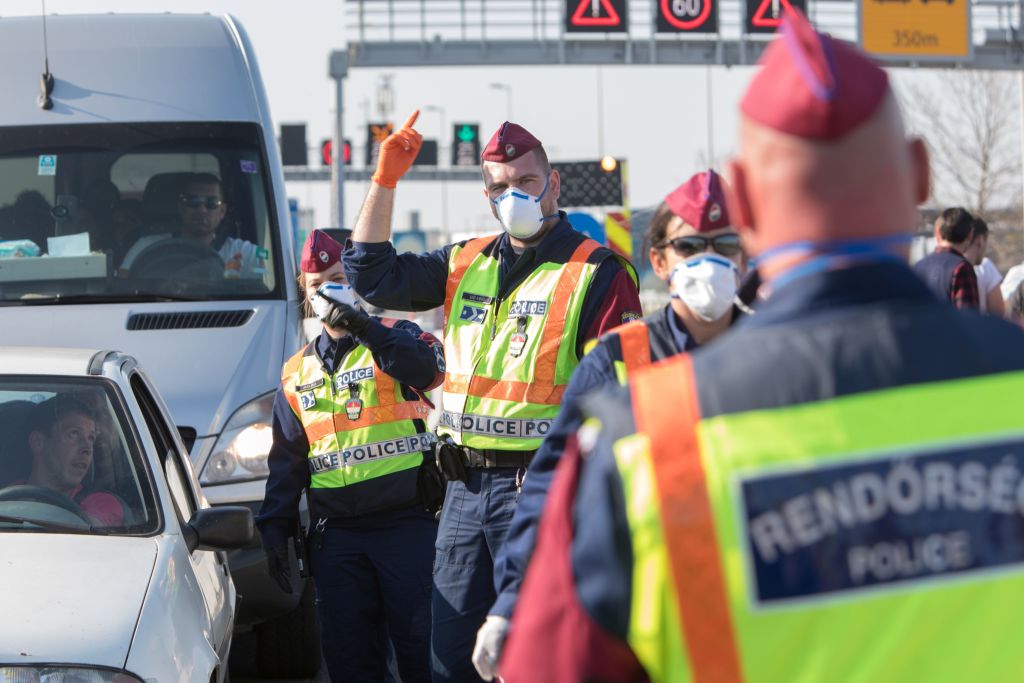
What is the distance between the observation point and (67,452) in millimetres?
4770

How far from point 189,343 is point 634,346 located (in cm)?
407

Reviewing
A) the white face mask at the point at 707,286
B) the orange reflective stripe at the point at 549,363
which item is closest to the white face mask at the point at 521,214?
the orange reflective stripe at the point at 549,363

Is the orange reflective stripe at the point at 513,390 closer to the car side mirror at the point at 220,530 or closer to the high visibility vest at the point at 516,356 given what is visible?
the high visibility vest at the point at 516,356

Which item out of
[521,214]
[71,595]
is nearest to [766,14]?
[521,214]

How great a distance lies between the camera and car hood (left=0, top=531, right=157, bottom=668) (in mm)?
3670

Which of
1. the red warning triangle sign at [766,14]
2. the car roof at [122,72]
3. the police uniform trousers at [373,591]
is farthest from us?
the red warning triangle sign at [766,14]

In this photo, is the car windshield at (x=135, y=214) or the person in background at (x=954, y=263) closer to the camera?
the car windshield at (x=135, y=214)

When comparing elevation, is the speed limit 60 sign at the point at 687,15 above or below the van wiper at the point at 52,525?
above

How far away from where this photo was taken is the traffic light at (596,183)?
812 inches

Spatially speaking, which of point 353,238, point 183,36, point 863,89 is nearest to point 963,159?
point 183,36

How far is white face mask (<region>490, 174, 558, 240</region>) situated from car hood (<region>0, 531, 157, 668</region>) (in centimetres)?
150

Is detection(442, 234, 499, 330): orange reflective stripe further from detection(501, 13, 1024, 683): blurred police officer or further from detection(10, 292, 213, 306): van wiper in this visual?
detection(501, 13, 1024, 683): blurred police officer

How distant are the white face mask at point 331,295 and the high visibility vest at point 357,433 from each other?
18 centimetres

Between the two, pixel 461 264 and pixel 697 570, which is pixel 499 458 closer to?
pixel 461 264
